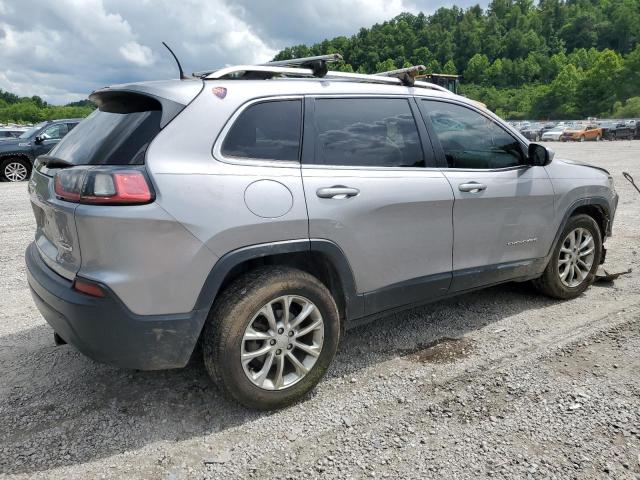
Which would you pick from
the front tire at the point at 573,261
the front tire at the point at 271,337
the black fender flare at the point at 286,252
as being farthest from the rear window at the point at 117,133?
the front tire at the point at 573,261

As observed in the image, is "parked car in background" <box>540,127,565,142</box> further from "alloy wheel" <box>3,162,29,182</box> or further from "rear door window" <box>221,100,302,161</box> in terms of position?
"rear door window" <box>221,100,302,161</box>

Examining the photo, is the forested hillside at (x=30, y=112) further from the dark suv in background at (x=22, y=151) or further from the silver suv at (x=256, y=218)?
the silver suv at (x=256, y=218)

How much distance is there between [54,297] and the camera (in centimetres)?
254

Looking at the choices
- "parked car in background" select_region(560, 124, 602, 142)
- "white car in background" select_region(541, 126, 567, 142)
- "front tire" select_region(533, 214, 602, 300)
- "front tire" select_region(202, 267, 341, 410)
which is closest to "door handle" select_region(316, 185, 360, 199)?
"front tire" select_region(202, 267, 341, 410)

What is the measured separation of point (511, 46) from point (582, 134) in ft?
410

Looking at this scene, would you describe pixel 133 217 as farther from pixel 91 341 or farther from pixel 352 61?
pixel 352 61

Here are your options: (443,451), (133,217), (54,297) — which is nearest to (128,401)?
(54,297)

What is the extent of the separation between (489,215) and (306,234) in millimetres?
1555

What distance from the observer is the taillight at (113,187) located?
2332 millimetres

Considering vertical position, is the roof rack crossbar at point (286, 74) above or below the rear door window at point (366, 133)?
above

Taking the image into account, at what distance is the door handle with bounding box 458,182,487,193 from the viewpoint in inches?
136

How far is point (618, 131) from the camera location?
4103cm

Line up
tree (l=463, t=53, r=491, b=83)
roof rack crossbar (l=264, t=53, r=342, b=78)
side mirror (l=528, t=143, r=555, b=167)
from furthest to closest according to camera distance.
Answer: tree (l=463, t=53, r=491, b=83) → side mirror (l=528, t=143, r=555, b=167) → roof rack crossbar (l=264, t=53, r=342, b=78)

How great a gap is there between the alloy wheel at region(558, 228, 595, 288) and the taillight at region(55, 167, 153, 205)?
11.2 ft
